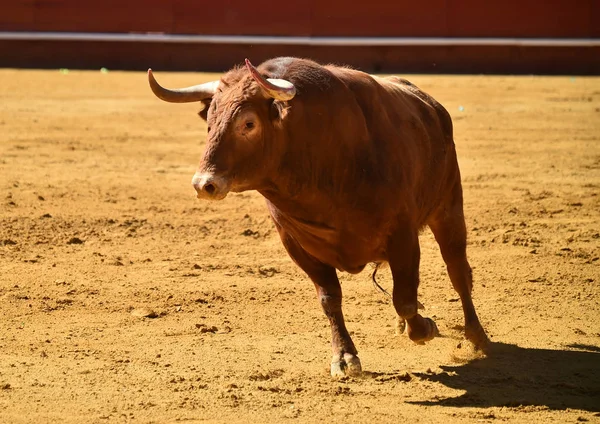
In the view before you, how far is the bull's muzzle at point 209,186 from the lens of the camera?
3.79 metres

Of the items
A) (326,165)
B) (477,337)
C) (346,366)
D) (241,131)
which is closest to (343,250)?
(326,165)

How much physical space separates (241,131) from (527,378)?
173 cm

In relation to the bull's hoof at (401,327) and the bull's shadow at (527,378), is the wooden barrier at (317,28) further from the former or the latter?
the bull's shadow at (527,378)

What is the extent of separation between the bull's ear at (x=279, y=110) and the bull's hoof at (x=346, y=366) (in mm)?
1115

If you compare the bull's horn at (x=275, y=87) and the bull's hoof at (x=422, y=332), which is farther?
the bull's hoof at (x=422, y=332)

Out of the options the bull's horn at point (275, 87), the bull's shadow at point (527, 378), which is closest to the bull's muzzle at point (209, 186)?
the bull's horn at point (275, 87)

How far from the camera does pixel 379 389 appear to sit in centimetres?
429

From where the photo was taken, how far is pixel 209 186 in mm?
3793

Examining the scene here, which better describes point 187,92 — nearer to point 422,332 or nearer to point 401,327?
point 422,332

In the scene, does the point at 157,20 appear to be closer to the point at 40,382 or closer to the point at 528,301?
the point at 528,301

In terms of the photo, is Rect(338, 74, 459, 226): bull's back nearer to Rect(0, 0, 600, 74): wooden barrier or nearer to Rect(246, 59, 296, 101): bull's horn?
Rect(246, 59, 296, 101): bull's horn

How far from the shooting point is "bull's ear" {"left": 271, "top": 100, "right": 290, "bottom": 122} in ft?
13.4

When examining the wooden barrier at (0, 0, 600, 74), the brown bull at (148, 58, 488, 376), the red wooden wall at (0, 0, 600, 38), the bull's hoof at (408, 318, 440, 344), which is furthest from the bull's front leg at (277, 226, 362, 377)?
the red wooden wall at (0, 0, 600, 38)

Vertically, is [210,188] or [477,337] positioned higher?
[210,188]
